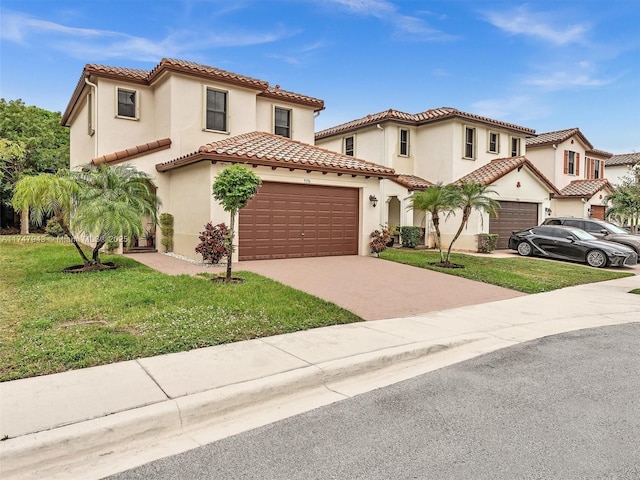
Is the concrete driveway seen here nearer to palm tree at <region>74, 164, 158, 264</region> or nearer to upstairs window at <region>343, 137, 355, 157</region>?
palm tree at <region>74, 164, 158, 264</region>

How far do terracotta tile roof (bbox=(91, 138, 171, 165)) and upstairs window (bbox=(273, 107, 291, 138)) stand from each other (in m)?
5.34

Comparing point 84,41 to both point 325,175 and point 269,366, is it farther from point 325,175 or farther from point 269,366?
point 269,366

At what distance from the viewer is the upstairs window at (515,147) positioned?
2452 centimetres

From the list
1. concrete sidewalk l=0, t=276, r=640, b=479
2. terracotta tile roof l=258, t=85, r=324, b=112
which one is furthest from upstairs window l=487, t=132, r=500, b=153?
concrete sidewalk l=0, t=276, r=640, b=479

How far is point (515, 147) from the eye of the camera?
24.7m

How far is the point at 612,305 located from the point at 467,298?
326cm

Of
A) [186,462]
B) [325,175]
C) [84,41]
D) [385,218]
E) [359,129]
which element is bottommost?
[186,462]

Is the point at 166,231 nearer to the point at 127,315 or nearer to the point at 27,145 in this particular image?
the point at 127,315

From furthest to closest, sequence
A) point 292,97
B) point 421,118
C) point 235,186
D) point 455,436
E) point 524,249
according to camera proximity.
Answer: point 421,118
point 524,249
point 292,97
point 235,186
point 455,436

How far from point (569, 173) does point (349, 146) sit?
51.9 feet

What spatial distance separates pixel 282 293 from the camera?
8.72m

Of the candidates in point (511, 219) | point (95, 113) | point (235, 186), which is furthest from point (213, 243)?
point (511, 219)

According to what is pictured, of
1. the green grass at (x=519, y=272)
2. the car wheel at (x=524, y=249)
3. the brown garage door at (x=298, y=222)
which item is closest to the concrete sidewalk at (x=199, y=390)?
the green grass at (x=519, y=272)

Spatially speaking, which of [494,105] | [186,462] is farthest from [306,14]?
[494,105]
